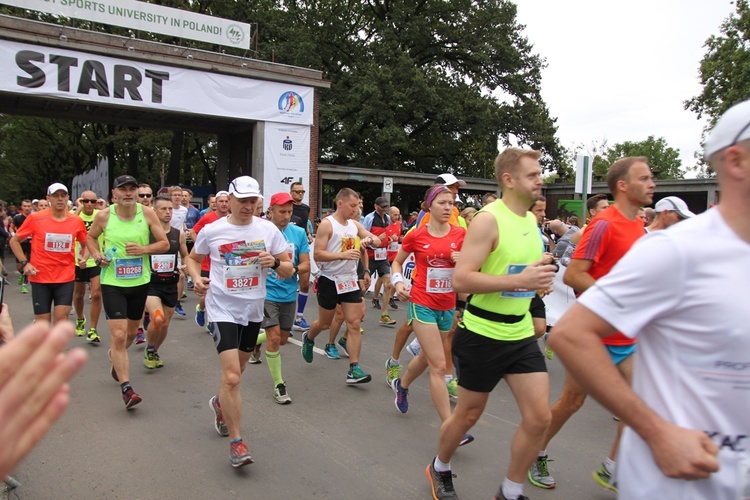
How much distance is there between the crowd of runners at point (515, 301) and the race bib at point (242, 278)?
0.5 inches

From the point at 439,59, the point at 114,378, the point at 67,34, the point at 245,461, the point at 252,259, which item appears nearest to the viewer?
the point at 245,461

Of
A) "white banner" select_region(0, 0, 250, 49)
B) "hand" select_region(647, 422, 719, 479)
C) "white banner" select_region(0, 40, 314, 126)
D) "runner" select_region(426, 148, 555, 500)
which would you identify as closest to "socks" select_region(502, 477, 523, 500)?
"runner" select_region(426, 148, 555, 500)

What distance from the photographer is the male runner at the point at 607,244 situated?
372 cm

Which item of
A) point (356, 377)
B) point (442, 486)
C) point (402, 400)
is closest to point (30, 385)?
point (442, 486)

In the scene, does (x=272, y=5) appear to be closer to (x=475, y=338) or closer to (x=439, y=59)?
(x=439, y=59)

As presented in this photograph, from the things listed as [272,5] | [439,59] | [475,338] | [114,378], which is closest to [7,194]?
[272,5]

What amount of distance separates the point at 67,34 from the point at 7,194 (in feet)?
174

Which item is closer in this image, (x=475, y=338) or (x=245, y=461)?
(x=475, y=338)

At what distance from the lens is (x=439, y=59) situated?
120 ft

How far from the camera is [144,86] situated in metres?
19.1

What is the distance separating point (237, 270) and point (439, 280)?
1727 millimetres

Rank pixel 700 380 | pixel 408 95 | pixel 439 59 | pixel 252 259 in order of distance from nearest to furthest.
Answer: pixel 700 380
pixel 252 259
pixel 408 95
pixel 439 59

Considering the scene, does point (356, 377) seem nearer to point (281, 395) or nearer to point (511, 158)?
point (281, 395)

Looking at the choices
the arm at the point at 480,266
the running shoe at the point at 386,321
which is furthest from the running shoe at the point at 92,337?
the arm at the point at 480,266
